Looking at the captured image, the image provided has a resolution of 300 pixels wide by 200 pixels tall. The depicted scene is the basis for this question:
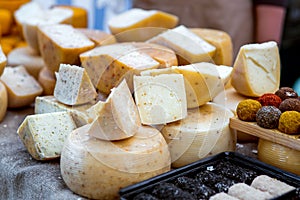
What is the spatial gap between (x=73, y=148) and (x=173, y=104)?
27 centimetres

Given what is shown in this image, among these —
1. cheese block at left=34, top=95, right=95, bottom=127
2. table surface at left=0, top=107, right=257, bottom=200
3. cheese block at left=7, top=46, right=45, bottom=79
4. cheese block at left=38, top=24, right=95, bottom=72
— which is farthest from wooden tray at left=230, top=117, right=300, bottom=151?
cheese block at left=7, top=46, right=45, bottom=79

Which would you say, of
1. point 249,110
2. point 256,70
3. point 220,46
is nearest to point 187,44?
point 220,46

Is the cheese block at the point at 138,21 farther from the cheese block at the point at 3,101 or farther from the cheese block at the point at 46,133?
the cheese block at the point at 46,133

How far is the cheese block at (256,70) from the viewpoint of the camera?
1.45 meters

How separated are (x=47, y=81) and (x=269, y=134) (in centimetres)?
81

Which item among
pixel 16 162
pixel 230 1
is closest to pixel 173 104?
pixel 16 162

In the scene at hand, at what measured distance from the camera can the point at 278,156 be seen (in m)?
1.24

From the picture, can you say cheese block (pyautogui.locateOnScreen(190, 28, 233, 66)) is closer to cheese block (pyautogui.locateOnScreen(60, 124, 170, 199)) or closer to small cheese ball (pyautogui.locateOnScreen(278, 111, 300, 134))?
small cheese ball (pyautogui.locateOnScreen(278, 111, 300, 134))

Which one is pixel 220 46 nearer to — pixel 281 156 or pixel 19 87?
pixel 281 156

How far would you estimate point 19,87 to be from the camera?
1.70 metres

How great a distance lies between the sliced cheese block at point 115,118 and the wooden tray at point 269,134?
293 mm

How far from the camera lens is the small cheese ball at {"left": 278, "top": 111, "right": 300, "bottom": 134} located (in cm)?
119

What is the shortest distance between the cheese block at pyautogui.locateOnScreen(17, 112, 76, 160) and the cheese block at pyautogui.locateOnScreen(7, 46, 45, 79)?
55 cm

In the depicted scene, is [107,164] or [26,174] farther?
[26,174]
